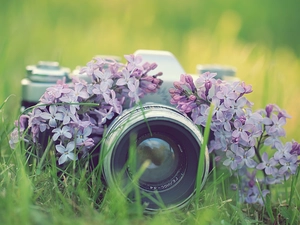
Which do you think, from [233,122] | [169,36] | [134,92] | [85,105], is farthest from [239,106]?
[169,36]

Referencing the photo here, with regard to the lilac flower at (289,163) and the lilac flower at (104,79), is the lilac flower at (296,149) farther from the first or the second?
the lilac flower at (104,79)

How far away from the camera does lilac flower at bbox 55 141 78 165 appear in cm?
123

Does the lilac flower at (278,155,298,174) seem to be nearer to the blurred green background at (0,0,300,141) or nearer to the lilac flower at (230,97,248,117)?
the lilac flower at (230,97,248,117)

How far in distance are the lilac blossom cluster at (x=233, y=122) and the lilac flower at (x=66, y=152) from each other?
26 centimetres

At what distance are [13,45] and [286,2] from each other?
2.72 m

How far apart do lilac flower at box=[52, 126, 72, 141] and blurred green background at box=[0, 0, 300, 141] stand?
57 centimetres

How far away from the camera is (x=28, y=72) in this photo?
1567 millimetres

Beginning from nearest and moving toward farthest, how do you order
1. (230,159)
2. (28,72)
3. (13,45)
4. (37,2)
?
(230,159)
(28,72)
(13,45)
(37,2)

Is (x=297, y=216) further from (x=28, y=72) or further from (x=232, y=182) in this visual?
(x=28, y=72)

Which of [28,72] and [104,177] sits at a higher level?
[28,72]

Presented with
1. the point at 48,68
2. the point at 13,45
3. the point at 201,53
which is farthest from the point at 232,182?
the point at 13,45

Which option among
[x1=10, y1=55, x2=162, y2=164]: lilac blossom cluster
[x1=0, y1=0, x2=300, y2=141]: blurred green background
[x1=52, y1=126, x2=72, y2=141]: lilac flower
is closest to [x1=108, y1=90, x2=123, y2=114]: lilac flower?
[x1=10, y1=55, x2=162, y2=164]: lilac blossom cluster

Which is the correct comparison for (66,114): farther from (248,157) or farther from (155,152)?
(248,157)

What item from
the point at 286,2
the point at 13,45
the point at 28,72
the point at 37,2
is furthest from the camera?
the point at 286,2
